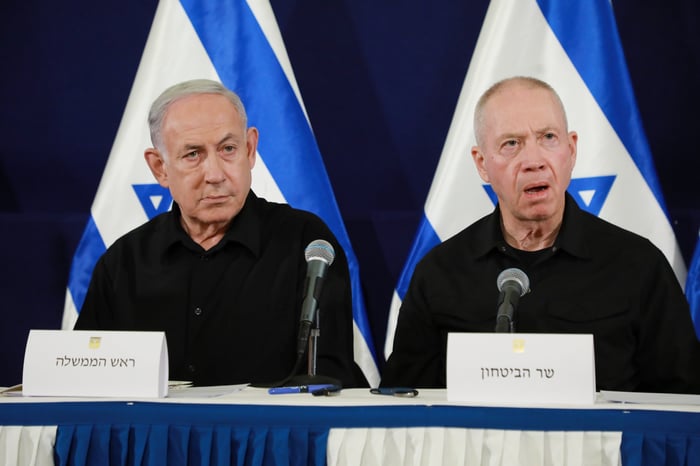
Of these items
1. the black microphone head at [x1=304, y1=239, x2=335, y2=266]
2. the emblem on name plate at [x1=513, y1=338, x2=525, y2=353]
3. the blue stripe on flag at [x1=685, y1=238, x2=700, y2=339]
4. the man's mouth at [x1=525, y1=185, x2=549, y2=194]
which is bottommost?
the emblem on name plate at [x1=513, y1=338, x2=525, y2=353]

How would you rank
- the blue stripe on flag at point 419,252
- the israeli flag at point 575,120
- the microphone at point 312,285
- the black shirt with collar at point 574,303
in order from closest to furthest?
the microphone at point 312,285
the black shirt with collar at point 574,303
the israeli flag at point 575,120
the blue stripe on flag at point 419,252

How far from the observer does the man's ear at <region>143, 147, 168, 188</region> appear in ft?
11.2

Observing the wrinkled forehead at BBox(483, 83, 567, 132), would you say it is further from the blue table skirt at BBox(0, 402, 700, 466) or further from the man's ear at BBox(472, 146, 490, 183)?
the blue table skirt at BBox(0, 402, 700, 466)

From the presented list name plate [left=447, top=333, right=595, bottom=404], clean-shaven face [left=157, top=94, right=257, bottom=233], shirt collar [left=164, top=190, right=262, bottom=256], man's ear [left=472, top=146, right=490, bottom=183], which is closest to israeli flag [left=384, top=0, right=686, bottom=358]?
man's ear [left=472, top=146, right=490, bottom=183]

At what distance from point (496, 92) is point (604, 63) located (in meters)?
0.55

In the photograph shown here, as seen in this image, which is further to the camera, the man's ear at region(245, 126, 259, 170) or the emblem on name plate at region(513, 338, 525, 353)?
the man's ear at region(245, 126, 259, 170)

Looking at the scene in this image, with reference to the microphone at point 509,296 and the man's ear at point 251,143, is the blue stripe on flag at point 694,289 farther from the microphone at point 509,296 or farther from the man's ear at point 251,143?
the man's ear at point 251,143

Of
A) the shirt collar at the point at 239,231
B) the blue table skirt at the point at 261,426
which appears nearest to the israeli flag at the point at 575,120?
the shirt collar at the point at 239,231

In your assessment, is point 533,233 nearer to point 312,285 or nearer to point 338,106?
point 312,285

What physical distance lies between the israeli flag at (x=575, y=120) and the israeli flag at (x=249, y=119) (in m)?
0.43

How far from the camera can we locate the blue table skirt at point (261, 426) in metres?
1.82

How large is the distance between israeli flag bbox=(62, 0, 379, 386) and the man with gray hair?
281 millimetres

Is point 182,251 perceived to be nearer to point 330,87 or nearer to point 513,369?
point 330,87

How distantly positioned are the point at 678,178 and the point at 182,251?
6.85 ft
